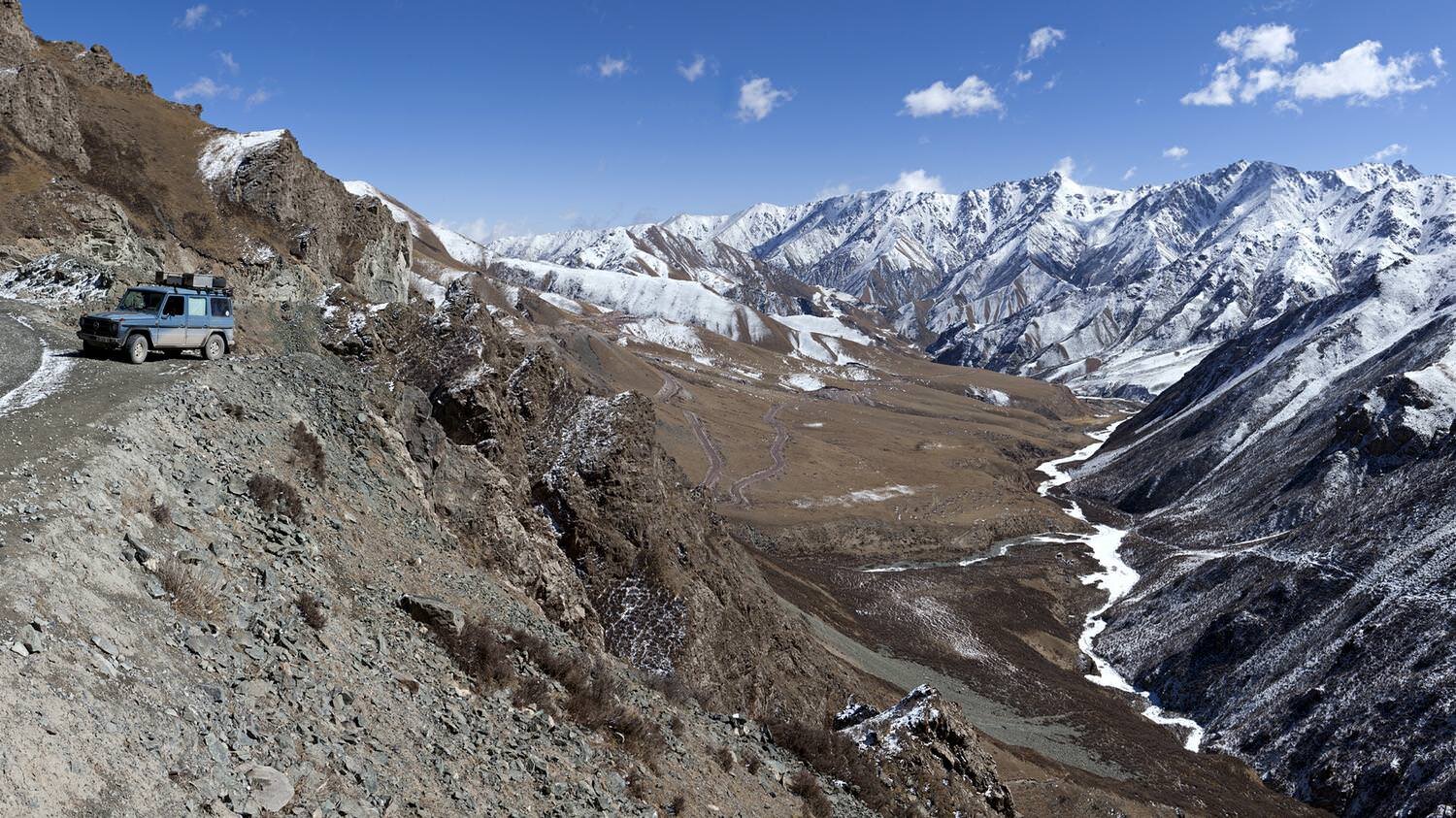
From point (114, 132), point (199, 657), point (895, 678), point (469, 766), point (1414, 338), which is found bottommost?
point (895, 678)

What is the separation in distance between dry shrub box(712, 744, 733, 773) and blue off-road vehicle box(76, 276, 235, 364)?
15572 mm

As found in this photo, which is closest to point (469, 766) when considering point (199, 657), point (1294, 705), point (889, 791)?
point (199, 657)

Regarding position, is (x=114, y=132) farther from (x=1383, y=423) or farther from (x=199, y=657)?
(x=1383, y=423)

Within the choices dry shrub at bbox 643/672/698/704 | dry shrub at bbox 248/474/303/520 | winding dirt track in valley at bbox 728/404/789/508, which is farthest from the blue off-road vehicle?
winding dirt track in valley at bbox 728/404/789/508

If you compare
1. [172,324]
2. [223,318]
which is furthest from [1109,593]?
[172,324]

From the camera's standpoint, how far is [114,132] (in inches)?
1778

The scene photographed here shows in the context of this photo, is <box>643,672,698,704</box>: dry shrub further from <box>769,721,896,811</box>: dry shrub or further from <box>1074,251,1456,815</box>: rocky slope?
<box>1074,251,1456,815</box>: rocky slope

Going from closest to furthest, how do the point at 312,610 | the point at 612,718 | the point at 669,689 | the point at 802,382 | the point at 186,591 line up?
the point at 186,591 → the point at 312,610 → the point at 612,718 → the point at 669,689 → the point at 802,382

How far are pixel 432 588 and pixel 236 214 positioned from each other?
131 ft

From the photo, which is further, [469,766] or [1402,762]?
[1402,762]

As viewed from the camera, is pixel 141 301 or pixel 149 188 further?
pixel 149 188

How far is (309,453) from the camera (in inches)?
615

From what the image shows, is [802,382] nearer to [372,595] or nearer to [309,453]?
[309,453]

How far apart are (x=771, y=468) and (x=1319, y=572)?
55.2 meters
